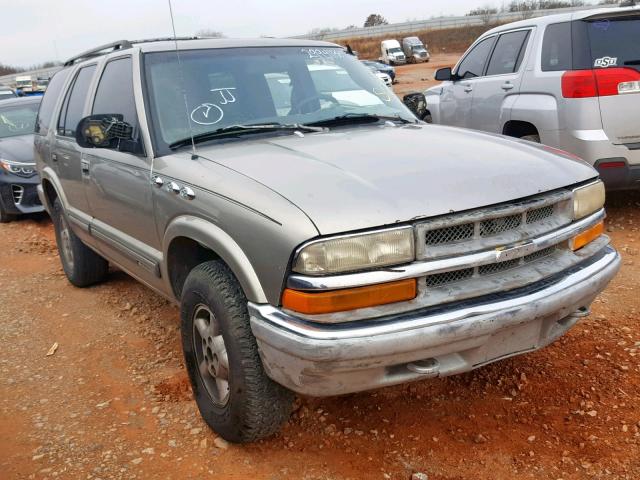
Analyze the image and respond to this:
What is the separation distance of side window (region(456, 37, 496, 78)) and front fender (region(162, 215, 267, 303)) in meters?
5.37

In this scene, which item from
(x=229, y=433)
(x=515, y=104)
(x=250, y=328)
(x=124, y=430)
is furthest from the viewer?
(x=515, y=104)

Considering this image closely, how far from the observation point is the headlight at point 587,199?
2.79 meters

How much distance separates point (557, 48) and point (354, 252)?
464 cm

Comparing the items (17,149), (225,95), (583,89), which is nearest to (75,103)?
(225,95)

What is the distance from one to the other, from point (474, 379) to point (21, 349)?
3115mm

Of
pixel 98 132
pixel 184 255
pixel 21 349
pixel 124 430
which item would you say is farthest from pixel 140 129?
pixel 21 349

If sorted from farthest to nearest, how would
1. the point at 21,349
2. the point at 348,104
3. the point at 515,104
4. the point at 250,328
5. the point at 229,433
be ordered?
the point at 515,104
the point at 21,349
the point at 348,104
the point at 229,433
the point at 250,328

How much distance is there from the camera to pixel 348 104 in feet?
12.4

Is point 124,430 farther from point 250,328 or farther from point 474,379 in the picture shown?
point 474,379

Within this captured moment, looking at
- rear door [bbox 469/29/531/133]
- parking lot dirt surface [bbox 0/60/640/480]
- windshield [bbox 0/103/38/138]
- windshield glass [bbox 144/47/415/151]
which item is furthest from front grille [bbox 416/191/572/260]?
windshield [bbox 0/103/38/138]

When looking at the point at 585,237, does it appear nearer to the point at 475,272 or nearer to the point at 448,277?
the point at 475,272

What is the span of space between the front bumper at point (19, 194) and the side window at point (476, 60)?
591 cm

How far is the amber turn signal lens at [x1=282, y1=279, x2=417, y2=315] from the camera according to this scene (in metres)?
2.24

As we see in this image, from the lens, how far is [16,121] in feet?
31.0
